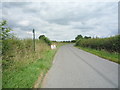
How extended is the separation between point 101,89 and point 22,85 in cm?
299

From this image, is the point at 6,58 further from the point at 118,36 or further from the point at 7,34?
the point at 118,36

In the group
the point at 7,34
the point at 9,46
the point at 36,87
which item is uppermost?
the point at 7,34

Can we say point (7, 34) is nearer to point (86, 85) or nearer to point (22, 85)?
point (22, 85)

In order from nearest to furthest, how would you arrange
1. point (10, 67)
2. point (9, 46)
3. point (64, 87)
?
1. point (64, 87)
2. point (10, 67)
3. point (9, 46)

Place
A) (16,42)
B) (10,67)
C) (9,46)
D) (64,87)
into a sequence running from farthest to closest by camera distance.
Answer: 1. (16,42)
2. (9,46)
3. (10,67)
4. (64,87)

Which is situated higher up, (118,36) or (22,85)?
(118,36)

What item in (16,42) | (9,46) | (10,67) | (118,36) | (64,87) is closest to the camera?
(64,87)

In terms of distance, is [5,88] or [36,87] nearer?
[5,88]

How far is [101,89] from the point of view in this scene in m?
3.66

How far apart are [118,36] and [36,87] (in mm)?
12328

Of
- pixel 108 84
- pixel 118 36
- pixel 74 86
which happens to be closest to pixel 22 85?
pixel 74 86

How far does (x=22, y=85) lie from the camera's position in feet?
12.6

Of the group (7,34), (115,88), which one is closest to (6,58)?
(7,34)

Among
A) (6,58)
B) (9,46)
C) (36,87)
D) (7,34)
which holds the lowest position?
(36,87)
